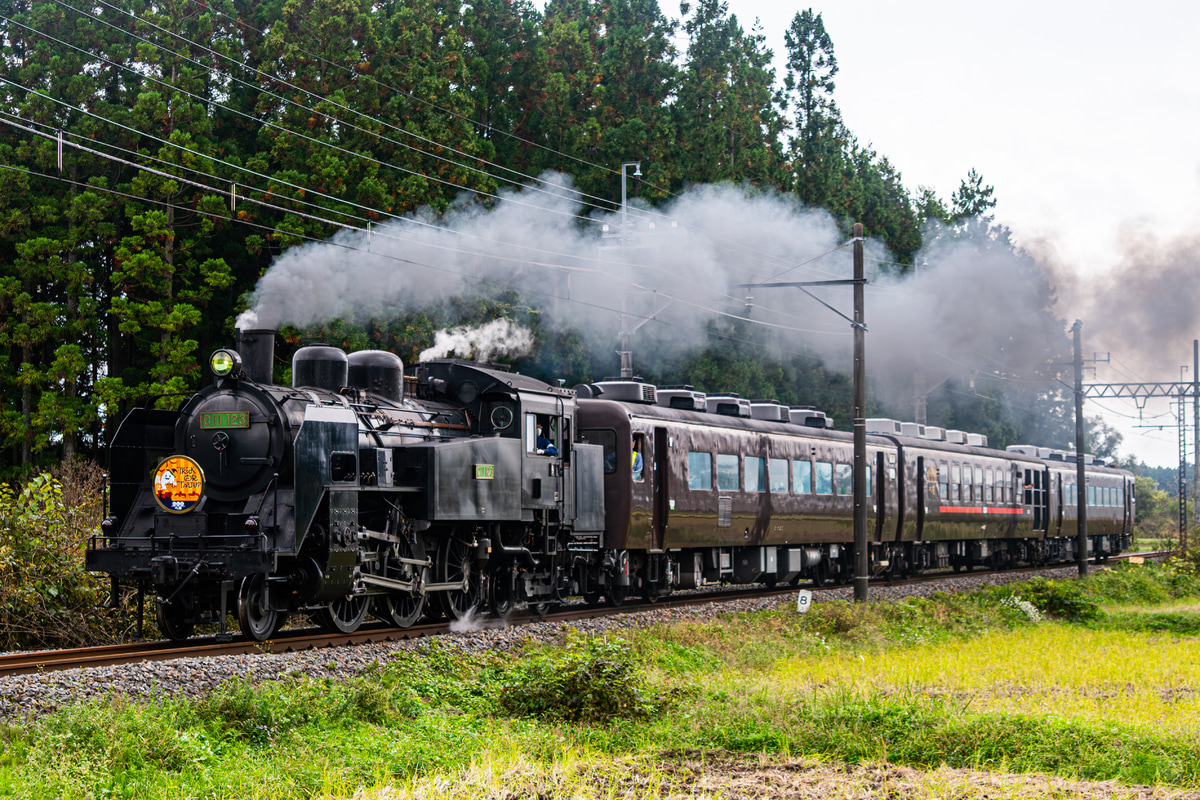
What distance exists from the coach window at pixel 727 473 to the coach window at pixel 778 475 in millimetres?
1288

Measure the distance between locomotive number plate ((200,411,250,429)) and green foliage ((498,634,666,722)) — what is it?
4397 millimetres

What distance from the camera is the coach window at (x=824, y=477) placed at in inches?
955

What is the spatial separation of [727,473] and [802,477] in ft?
10.0

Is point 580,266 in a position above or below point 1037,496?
above

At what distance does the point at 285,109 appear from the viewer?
34.2m

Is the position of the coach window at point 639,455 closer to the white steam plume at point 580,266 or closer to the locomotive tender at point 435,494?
the locomotive tender at point 435,494

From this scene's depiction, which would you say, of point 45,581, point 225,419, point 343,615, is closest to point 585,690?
point 343,615

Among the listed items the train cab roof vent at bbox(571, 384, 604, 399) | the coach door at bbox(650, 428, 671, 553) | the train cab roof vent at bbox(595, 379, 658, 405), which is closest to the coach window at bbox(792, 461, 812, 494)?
the train cab roof vent at bbox(595, 379, 658, 405)

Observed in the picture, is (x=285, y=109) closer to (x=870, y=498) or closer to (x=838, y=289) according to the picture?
(x=838, y=289)

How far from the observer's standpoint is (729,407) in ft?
74.1

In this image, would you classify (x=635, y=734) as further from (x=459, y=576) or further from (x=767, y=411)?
(x=767, y=411)

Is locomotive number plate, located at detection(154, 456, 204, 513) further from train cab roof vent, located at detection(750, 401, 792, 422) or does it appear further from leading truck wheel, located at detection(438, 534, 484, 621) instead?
train cab roof vent, located at detection(750, 401, 792, 422)

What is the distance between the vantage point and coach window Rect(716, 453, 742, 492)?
68.4 feet

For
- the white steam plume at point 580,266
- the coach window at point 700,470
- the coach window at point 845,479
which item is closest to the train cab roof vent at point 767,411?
the coach window at point 845,479
